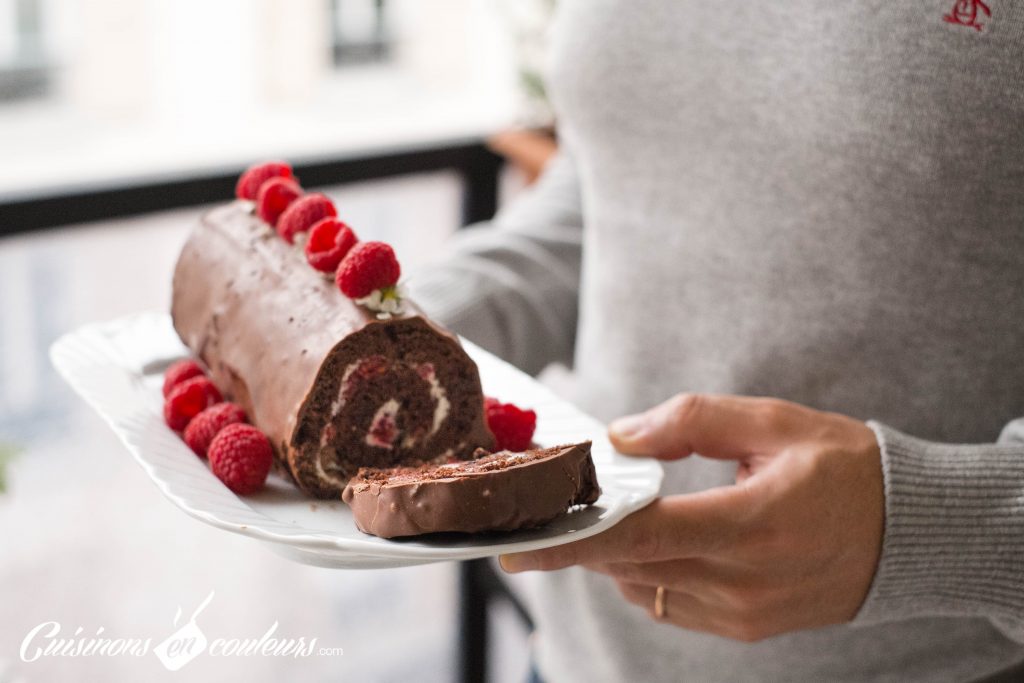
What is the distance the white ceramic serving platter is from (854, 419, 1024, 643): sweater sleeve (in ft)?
0.91

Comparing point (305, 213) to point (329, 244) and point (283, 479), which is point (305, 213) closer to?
point (329, 244)

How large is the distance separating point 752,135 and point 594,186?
0.28 m

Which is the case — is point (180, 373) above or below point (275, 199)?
below

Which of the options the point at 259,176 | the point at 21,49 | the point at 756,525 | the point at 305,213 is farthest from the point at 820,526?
the point at 21,49

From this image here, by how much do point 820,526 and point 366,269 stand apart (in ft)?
2.02

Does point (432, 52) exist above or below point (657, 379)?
above

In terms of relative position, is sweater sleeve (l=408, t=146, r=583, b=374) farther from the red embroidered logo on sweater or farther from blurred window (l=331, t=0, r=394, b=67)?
blurred window (l=331, t=0, r=394, b=67)

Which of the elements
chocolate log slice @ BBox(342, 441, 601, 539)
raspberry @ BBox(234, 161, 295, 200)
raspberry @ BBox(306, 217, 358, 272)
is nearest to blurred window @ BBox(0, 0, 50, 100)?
raspberry @ BBox(234, 161, 295, 200)

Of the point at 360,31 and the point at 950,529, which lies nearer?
the point at 950,529

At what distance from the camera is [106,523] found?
3020 millimetres

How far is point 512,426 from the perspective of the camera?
1293 millimetres

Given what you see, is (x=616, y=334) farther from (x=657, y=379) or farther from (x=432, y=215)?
(x=432, y=215)

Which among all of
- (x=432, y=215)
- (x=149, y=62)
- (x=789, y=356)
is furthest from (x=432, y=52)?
(x=789, y=356)

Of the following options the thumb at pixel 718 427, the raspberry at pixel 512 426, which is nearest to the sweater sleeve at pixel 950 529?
the thumb at pixel 718 427
